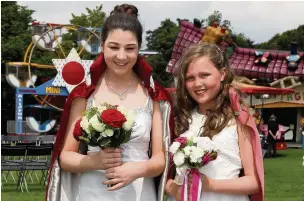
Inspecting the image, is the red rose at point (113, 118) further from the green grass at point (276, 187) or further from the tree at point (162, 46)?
the tree at point (162, 46)

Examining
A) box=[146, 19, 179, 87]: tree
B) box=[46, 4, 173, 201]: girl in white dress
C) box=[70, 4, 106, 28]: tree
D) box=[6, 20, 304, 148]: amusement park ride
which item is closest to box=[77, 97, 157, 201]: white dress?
box=[46, 4, 173, 201]: girl in white dress

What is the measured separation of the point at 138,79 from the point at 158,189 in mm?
Result: 650

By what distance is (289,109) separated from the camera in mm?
35094

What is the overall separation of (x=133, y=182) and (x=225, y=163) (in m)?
0.53

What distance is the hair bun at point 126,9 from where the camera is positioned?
3543mm

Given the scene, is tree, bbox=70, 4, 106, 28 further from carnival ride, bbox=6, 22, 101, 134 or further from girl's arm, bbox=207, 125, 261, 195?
girl's arm, bbox=207, 125, 261, 195

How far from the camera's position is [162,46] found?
4491 cm

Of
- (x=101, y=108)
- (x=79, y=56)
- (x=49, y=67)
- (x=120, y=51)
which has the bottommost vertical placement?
(x=49, y=67)

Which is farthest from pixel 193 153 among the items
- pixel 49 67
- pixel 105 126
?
pixel 49 67

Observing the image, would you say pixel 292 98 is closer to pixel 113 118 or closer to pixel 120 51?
pixel 120 51

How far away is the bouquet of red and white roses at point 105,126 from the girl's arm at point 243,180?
1.75 ft

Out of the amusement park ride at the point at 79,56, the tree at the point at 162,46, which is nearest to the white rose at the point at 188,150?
the amusement park ride at the point at 79,56

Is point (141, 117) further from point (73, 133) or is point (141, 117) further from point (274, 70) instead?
point (274, 70)

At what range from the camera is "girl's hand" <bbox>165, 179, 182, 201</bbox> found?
344cm
